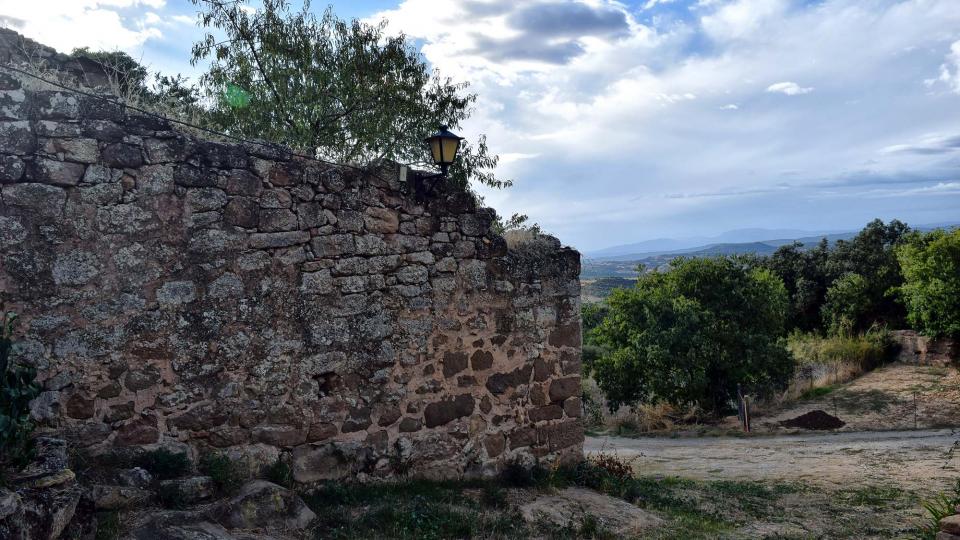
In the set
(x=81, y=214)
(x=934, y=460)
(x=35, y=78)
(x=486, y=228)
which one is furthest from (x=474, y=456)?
(x=934, y=460)

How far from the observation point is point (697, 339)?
16250mm

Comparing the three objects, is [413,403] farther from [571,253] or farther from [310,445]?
[571,253]

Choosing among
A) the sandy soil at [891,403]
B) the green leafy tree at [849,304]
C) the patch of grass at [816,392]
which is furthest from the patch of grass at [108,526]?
the green leafy tree at [849,304]

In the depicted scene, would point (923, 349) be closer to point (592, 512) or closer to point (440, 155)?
point (592, 512)

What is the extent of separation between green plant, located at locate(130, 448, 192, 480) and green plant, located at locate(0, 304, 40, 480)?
944 mm

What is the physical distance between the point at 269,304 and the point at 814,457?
9893 mm

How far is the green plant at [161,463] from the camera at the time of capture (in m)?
4.98

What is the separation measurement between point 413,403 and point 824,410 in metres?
12.9

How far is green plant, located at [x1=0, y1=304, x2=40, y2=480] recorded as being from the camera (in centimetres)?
375

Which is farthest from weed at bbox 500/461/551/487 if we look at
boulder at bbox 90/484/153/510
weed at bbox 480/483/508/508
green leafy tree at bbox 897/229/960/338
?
green leafy tree at bbox 897/229/960/338

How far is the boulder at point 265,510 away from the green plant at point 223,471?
13cm

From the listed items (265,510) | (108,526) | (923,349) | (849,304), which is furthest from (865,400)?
(108,526)

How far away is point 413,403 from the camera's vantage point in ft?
21.4

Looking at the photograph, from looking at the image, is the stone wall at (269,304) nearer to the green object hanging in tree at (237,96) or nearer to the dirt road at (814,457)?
the dirt road at (814,457)
